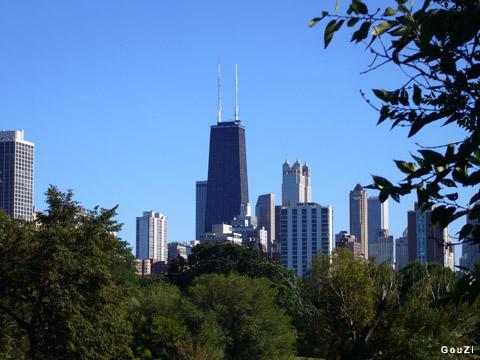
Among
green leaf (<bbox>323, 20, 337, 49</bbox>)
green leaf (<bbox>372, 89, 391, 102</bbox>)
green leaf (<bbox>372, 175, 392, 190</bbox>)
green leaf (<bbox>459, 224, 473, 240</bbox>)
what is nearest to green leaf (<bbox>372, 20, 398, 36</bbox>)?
green leaf (<bbox>323, 20, 337, 49</bbox>)

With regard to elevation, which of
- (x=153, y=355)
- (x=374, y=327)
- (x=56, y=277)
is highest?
(x=56, y=277)

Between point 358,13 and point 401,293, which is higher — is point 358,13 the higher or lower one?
the higher one

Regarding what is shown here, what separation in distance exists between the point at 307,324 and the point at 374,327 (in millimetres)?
3924

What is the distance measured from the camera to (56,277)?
28906 millimetres

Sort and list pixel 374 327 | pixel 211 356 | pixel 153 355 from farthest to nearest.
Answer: pixel 153 355, pixel 211 356, pixel 374 327

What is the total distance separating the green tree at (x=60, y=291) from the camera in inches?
1117

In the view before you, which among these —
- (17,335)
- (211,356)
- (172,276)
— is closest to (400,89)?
(17,335)

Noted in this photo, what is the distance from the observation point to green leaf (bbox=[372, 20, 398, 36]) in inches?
195

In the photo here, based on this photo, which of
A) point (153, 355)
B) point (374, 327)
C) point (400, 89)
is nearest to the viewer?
point (400, 89)

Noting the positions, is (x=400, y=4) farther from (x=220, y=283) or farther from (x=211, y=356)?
(x=220, y=283)

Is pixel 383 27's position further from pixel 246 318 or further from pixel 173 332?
pixel 246 318

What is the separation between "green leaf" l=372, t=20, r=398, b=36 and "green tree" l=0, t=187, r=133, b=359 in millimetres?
24842

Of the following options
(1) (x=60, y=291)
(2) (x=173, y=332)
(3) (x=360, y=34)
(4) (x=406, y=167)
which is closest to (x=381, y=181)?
(4) (x=406, y=167)

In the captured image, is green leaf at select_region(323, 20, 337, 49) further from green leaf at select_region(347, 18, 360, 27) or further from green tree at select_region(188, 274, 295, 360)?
green tree at select_region(188, 274, 295, 360)
